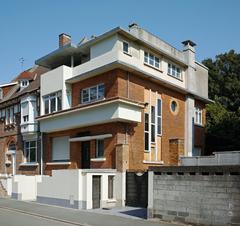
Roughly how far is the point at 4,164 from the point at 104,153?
14.6m

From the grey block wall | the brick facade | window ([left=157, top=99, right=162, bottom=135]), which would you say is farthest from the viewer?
window ([left=157, top=99, right=162, bottom=135])

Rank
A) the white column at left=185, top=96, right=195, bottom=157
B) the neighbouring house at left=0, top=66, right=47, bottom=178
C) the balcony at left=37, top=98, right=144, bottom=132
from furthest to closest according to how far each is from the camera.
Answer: the neighbouring house at left=0, top=66, right=47, bottom=178 < the white column at left=185, top=96, right=195, bottom=157 < the balcony at left=37, top=98, right=144, bottom=132

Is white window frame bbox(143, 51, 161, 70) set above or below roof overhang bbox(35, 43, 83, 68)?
below

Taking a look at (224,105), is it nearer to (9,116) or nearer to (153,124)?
(153,124)

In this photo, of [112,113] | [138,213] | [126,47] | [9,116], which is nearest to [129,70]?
[126,47]

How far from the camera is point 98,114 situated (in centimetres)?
A: 2353

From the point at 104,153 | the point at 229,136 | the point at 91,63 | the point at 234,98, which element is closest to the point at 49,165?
the point at 104,153

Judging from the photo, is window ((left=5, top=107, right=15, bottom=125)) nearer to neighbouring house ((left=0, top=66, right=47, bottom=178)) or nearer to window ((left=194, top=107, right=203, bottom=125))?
neighbouring house ((left=0, top=66, right=47, bottom=178))

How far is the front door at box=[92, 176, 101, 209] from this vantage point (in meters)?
20.2

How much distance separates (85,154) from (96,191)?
5857mm

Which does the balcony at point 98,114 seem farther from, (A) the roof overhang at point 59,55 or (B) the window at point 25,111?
(B) the window at point 25,111

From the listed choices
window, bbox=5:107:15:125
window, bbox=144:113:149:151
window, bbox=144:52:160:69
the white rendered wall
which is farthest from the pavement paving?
window, bbox=5:107:15:125

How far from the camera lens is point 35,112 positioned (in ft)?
101

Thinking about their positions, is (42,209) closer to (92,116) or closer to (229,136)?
(92,116)
